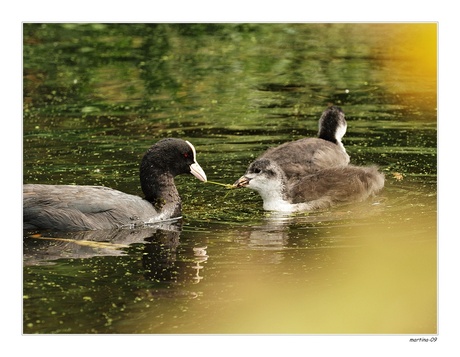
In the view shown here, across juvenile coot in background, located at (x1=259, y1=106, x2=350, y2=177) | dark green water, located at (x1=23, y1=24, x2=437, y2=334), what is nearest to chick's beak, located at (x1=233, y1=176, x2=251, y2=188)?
dark green water, located at (x1=23, y1=24, x2=437, y2=334)

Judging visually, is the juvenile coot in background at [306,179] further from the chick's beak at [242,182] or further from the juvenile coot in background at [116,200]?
the juvenile coot in background at [116,200]

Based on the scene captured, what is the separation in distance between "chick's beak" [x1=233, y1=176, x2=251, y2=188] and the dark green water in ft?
0.82

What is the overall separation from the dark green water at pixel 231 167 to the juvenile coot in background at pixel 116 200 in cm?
18

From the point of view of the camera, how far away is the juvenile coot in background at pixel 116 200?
1080 cm

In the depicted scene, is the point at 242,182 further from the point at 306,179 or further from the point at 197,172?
the point at 306,179

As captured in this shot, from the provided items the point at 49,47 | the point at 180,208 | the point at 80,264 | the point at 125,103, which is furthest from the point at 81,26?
the point at 80,264

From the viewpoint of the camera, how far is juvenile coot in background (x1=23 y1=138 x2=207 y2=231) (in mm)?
10805

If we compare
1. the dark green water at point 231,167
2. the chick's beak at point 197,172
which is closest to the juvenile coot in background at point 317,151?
the dark green water at point 231,167

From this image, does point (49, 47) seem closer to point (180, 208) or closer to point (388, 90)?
point (388, 90)

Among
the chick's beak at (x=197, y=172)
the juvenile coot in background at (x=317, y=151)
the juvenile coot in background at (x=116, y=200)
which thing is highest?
the juvenile coot in background at (x=317, y=151)

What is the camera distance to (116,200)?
11.1 metres

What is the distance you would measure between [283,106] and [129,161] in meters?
3.47

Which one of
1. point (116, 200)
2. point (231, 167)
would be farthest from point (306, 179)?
point (116, 200)

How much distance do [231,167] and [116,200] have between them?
228 centimetres
